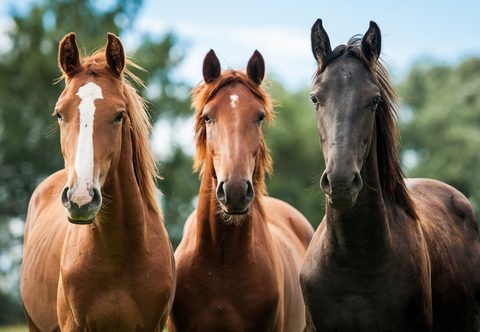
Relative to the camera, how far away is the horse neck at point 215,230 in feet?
20.2

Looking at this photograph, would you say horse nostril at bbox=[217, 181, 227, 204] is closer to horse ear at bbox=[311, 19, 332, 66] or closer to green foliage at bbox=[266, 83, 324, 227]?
horse ear at bbox=[311, 19, 332, 66]

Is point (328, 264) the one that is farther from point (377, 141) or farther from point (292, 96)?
point (292, 96)

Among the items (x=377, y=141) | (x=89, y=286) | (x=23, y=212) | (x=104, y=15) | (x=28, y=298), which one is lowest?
(x=23, y=212)

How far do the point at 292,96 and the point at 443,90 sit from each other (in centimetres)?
814

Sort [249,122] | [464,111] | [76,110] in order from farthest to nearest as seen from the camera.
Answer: [464,111], [249,122], [76,110]

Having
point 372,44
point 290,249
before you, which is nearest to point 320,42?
point 372,44

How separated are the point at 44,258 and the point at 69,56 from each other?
6.18 ft

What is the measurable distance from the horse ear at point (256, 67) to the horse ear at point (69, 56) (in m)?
1.54

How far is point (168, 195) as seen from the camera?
28.7 meters

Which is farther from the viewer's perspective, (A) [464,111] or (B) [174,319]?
(A) [464,111]

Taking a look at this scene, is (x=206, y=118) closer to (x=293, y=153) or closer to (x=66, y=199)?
(x=66, y=199)

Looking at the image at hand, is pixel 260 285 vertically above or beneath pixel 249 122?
beneath

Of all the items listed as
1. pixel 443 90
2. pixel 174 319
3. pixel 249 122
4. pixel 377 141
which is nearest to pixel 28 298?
pixel 174 319

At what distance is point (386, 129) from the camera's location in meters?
5.38
